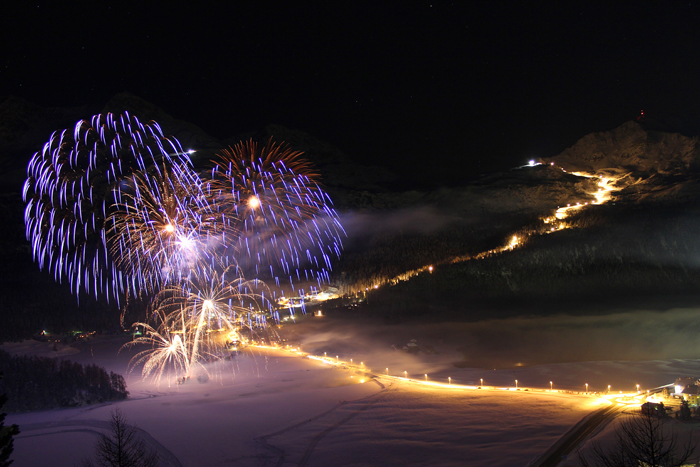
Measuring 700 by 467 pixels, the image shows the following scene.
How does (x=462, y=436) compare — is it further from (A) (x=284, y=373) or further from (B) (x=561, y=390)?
(A) (x=284, y=373)

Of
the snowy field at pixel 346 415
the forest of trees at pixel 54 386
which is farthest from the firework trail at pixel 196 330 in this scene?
the forest of trees at pixel 54 386

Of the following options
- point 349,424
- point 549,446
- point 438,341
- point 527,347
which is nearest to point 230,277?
point 438,341

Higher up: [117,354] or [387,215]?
[387,215]

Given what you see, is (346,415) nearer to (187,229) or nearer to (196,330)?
(187,229)

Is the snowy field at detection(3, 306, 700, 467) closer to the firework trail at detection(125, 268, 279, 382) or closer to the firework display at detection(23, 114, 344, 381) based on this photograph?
the firework trail at detection(125, 268, 279, 382)

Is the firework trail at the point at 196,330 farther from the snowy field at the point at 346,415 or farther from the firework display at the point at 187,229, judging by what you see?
the snowy field at the point at 346,415
